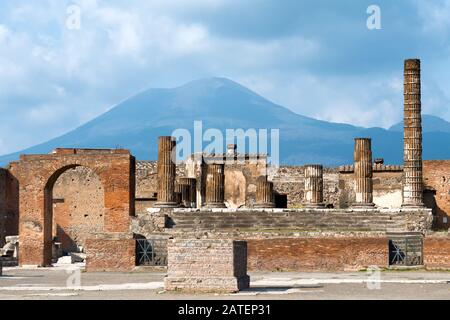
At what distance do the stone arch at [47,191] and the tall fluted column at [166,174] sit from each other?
2.18 meters

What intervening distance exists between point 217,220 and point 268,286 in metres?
13.6

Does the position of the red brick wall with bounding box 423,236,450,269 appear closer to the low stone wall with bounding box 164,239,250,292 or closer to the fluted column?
the low stone wall with bounding box 164,239,250,292

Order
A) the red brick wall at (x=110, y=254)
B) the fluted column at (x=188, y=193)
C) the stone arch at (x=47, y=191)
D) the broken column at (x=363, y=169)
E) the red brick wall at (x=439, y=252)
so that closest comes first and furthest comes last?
the red brick wall at (x=439, y=252)
the red brick wall at (x=110, y=254)
the stone arch at (x=47, y=191)
the broken column at (x=363, y=169)
the fluted column at (x=188, y=193)

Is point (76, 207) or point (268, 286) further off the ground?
point (76, 207)

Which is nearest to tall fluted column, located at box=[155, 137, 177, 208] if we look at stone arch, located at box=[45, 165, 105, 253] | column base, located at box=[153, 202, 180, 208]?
column base, located at box=[153, 202, 180, 208]

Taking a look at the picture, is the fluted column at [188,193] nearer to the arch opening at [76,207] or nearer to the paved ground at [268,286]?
the arch opening at [76,207]

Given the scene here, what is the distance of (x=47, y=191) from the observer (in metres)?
34.5

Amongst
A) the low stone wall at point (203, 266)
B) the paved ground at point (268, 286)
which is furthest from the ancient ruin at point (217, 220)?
the paved ground at point (268, 286)

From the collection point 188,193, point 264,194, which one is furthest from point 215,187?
point 188,193

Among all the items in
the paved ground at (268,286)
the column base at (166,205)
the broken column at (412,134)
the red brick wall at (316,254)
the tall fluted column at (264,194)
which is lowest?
the paved ground at (268,286)

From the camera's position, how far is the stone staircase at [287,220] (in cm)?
3325

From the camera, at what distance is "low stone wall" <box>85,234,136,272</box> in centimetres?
2906

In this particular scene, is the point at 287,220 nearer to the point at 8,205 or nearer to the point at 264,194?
the point at 264,194
